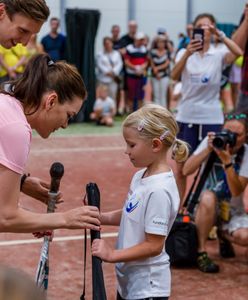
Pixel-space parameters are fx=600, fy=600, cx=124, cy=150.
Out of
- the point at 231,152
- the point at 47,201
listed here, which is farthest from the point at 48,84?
the point at 231,152

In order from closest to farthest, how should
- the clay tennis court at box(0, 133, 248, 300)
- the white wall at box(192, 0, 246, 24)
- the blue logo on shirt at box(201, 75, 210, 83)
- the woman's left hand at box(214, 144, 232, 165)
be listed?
the clay tennis court at box(0, 133, 248, 300)
the woman's left hand at box(214, 144, 232, 165)
the blue logo on shirt at box(201, 75, 210, 83)
the white wall at box(192, 0, 246, 24)

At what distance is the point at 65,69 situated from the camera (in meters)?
2.37

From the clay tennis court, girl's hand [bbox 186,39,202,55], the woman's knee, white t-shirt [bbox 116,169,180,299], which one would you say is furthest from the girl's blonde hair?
girl's hand [bbox 186,39,202,55]

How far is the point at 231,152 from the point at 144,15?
59.9 feet

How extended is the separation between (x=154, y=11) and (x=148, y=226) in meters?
20.4

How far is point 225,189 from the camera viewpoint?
4934 mm

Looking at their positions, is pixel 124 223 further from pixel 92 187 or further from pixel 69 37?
pixel 69 37

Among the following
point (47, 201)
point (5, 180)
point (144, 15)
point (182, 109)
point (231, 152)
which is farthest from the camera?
point (144, 15)

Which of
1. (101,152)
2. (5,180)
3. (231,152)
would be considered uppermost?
(5,180)

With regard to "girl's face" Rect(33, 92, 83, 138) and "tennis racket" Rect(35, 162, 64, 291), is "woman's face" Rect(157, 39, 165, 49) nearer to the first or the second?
"tennis racket" Rect(35, 162, 64, 291)

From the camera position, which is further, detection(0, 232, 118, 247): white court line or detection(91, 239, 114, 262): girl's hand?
detection(0, 232, 118, 247): white court line

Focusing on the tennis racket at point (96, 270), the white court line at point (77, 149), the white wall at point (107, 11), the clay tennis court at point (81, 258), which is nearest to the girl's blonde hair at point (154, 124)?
the tennis racket at point (96, 270)

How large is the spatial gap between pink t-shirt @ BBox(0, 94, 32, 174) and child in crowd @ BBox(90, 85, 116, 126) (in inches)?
399

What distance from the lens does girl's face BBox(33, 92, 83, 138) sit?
7.54 ft
